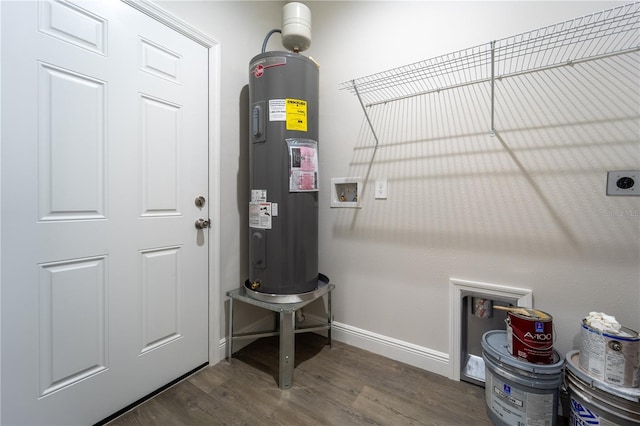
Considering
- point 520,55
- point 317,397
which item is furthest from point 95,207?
point 520,55

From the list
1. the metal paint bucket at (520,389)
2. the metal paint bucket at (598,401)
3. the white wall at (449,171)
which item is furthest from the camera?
the white wall at (449,171)

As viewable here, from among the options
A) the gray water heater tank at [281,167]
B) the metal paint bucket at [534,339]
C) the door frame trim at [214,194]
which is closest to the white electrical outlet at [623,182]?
the metal paint bucket at [534,339]

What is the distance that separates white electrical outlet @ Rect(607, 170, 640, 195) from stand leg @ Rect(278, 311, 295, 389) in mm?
1632

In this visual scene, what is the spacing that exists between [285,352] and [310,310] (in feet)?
2.16

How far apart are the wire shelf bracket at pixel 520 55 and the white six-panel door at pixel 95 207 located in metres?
1.23

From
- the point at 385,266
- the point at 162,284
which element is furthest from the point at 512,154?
the point at 162,284

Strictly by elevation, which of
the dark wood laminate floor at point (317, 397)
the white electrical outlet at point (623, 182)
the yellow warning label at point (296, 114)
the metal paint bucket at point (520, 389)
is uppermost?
the yellow warning label at point (296, 114)

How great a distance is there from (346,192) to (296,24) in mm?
1132

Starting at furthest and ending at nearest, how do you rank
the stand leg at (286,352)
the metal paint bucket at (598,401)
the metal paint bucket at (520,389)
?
the stand leg at (286,352), the metal paint bucket at (520,389), the metal paint bucket at (598,401)

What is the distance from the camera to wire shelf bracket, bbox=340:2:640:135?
3.67ft

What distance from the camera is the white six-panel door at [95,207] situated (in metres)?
0.98

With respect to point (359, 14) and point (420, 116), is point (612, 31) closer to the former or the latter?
point (420, 116)

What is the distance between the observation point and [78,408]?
112cm

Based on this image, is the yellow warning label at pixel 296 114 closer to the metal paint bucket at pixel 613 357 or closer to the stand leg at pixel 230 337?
the stand leg at pixel 230 337
